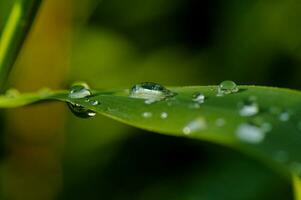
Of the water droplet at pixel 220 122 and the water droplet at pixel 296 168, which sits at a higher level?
the water droplet at pixel 220 122

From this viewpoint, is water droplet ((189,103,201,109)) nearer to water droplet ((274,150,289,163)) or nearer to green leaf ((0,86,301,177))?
green leaf ((0,86,301,177))

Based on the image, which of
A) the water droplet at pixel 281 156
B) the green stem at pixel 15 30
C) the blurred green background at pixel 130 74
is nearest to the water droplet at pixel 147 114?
the water droplet at pixel 281 156

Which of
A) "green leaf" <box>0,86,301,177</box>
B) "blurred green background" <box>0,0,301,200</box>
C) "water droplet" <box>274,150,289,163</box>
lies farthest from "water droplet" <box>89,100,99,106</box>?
"blurred green background" <box>0,0,301,200</box>

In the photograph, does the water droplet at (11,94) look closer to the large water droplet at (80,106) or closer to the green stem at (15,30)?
the green stem at (15,30)

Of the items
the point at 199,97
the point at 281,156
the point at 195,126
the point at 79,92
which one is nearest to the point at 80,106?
the point at 79,92

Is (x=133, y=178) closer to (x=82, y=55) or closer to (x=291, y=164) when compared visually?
(x=82, y=55)

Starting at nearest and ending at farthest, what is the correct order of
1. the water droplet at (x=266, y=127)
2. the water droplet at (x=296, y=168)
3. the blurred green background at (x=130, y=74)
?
the water droplet at (x=296, y=168) < the water droplet at (x=266, y=127) < the blurred green background at (x=130, y=74)

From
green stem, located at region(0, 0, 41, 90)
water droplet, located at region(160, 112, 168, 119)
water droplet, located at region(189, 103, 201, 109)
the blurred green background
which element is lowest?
the blurred green background

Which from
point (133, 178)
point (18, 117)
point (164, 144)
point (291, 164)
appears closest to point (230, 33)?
point (164, 144)
